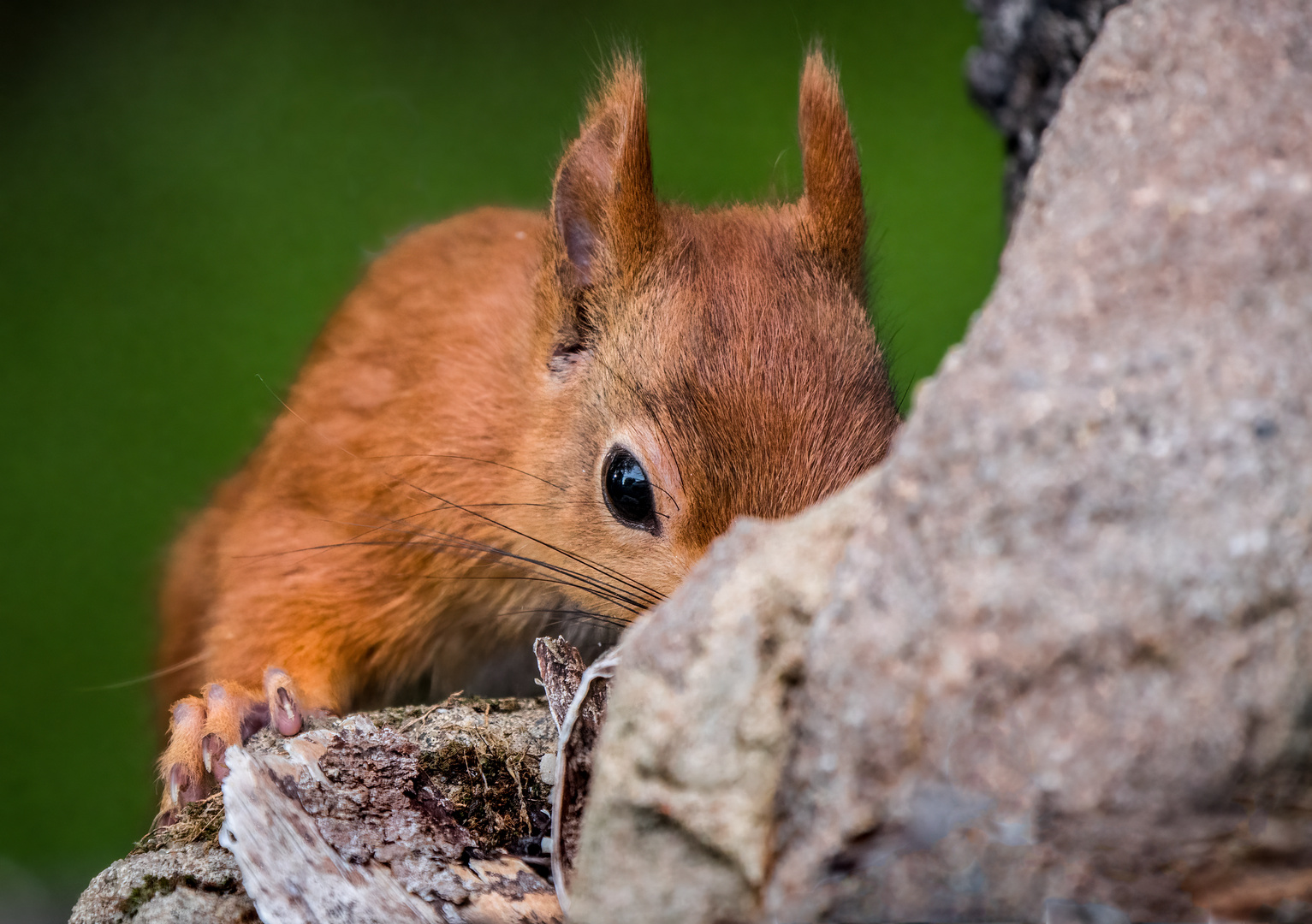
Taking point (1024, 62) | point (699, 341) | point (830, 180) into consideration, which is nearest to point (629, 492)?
point (699, 341)

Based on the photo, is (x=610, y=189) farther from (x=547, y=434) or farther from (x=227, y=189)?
(x=227, y=189)

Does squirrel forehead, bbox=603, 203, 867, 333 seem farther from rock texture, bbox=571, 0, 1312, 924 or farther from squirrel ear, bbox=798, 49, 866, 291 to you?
rock texture, bbox=571, 0, 1312, 924

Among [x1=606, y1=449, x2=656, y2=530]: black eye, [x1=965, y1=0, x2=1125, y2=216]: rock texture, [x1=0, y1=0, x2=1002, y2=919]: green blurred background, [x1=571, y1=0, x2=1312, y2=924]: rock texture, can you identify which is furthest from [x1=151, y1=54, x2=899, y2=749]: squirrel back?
[x1=0, y1=0, x2=1002, y2=919]: green blurred background

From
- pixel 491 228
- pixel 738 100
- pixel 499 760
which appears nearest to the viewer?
pixel 499 760

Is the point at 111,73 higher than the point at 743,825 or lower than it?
higher

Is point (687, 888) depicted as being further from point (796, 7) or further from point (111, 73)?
point (111, 73)

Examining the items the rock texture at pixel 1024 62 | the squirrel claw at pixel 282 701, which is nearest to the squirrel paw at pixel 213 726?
the squirrel claw at pixel 282 701

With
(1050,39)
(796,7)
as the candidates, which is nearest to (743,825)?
(1050,39)
